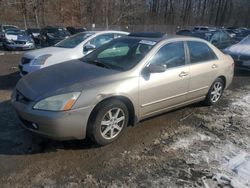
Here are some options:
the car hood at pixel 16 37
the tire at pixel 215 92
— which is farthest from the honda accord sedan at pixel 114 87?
the car hood at pixel 16 37

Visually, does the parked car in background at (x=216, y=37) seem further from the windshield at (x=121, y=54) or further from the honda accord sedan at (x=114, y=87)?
the windshield at (x=121, y=54)

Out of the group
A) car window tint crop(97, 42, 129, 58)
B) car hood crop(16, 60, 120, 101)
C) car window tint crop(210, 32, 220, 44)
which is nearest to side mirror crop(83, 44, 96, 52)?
car window tint crop(97, 42, 129, 58)

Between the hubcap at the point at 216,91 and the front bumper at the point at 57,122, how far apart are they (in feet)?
10.3

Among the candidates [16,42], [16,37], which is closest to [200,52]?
[16,42]

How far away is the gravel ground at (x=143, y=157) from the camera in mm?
3168

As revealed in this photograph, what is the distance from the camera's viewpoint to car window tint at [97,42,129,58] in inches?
187

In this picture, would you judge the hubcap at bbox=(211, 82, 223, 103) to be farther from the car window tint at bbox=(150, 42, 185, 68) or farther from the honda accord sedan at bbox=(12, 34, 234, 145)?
the car window tint at bbox=(150, 42, 185, 68)

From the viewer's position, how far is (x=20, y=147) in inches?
150

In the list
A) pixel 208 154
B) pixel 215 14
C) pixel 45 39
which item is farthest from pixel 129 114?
pixel 215 14

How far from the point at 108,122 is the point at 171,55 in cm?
168

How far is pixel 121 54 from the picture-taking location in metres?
4.70

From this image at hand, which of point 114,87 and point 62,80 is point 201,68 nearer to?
point 114,87

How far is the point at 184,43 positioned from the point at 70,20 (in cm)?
3933

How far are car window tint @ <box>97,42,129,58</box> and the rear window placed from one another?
3.93 feet
